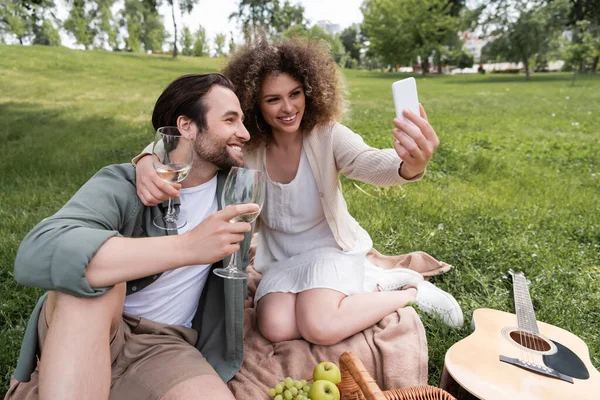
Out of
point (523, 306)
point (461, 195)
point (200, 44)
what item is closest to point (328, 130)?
point (523, 306)

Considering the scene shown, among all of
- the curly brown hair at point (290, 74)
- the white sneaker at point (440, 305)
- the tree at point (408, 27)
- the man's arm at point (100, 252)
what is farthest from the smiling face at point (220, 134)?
the tree at point (408, 27)

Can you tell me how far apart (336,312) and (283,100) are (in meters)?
1.56

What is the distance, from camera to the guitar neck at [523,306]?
2990 mm

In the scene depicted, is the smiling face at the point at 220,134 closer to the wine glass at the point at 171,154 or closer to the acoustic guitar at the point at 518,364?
the wine glass at the point at 171,154

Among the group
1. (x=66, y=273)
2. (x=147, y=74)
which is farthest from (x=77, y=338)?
(x=147, y=74)

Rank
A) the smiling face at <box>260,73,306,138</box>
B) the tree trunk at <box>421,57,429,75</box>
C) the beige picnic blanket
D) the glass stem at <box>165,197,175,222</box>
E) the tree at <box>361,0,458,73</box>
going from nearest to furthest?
the glass stem at <box>165,197,175,222</box> < the beige picnic blanket < the smiling face at <box>260,73,306,138</box> < the tree at <box>361,0,458,73</box> < the tree trunk at <box>421,57,429,75</box>

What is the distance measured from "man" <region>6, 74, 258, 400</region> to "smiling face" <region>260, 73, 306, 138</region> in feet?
1.69

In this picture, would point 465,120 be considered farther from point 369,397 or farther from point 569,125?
point 369,397

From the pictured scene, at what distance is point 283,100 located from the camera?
326 cm

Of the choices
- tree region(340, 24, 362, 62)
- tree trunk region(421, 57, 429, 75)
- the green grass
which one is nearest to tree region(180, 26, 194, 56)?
tree trunk region(421, 57, 429, 75)

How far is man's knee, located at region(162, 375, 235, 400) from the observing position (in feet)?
6.89

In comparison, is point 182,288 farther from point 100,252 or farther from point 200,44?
point 200,44

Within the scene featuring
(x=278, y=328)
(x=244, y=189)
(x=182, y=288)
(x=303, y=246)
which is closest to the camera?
(x=244, y=189)

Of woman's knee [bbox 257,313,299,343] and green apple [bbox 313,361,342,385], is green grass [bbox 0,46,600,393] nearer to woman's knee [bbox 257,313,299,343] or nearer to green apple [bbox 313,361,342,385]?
green apple [bbox 313,361,342,385]
